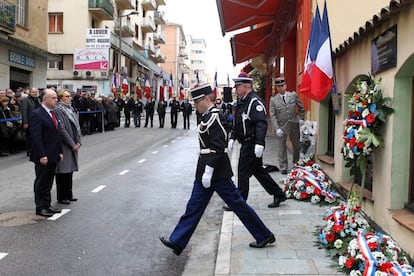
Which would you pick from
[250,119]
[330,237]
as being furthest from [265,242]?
[250,119]

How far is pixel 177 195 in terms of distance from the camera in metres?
8.75

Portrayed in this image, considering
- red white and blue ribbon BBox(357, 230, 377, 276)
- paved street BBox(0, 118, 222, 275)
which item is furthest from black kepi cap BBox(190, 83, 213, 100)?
red white and blue ribbon BBox(357, 230, 377, 276)

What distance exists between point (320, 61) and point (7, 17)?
16966 mm

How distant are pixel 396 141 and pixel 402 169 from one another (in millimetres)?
298

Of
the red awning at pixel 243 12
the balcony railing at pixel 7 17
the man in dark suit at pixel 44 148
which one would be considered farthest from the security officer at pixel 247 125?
the balcony railing at pixel 7 17

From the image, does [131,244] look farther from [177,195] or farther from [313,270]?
[177,195]

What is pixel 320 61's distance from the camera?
710cm

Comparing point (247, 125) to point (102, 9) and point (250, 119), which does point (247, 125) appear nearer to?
point (250, 119)

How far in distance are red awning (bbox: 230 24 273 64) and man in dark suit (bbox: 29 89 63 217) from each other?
13.2 metres

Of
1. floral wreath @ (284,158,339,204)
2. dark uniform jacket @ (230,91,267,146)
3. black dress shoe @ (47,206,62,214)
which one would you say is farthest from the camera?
floral wreath @ (284,158,339,204)

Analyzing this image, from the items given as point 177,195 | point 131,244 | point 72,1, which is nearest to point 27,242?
point 131,244

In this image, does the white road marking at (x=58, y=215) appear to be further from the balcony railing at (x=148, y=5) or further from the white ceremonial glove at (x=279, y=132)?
the balcony railing at (x=148, y=5)

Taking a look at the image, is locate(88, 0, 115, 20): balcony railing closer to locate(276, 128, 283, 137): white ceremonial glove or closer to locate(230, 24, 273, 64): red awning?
locate(230, 24, 273, 64): red awning

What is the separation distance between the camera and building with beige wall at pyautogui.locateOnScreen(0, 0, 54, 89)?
20672mm
